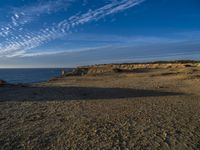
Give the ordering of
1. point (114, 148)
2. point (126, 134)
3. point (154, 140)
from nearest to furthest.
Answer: point (114, 148), point (154, 140), point (126, 134)

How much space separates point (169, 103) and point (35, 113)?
7770 millimetres

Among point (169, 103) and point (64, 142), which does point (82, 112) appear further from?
point (169, 103)

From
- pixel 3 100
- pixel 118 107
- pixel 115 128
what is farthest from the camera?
pixel 3 100

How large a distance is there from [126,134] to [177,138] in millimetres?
1762

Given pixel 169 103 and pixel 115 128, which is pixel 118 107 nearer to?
pixel 169 103

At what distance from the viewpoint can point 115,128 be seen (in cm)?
992

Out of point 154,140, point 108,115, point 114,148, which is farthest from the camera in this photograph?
point 108,115

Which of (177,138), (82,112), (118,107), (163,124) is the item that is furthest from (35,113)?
(177,138)

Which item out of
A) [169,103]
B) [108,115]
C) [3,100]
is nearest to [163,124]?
[108,115]

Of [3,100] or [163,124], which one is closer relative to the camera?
[163,124]

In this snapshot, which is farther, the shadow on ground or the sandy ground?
the shadow on ground

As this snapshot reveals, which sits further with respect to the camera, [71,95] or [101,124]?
[71,95]

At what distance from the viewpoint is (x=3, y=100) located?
16.8 m

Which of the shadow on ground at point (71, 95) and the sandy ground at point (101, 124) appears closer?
the sandy ground at point (101, 124)
